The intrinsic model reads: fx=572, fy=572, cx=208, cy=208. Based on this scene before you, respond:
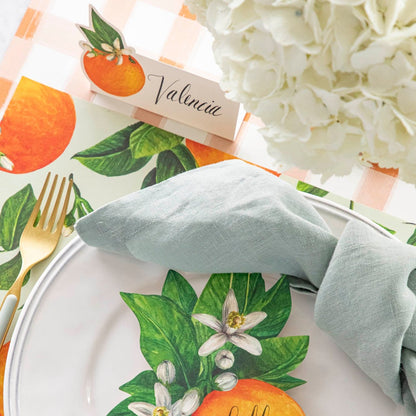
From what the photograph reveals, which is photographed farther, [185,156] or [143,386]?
[185,156]

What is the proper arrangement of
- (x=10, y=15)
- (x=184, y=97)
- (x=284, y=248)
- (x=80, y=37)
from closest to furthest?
(x=284, y=248) → (x=184, y=97) → (x=80, y=37) → (x=10, y=15)

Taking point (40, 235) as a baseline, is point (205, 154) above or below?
above

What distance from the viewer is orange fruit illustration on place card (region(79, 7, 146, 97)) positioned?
54 cm

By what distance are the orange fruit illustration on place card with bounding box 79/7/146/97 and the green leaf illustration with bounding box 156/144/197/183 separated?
3.0 inches

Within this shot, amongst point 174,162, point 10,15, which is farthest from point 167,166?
point 10,15

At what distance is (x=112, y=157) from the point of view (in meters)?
0.62

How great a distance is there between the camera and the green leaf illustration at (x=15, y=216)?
0.59m

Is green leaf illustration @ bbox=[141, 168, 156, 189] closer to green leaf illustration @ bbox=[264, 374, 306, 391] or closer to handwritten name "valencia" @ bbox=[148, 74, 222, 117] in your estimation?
handwritten name "valencia" @ bbox=[148, 74, 222, 117]

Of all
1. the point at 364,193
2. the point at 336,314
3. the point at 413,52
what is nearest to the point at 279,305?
the point at 336,314

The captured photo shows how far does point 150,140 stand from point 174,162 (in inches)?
1.5

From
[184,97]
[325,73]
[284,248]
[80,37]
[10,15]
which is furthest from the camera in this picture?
[10,15]

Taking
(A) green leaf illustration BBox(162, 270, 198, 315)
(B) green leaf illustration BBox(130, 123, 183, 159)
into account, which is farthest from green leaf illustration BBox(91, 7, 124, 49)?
(A) green leaf illustration BBox(162, 270, 198, 315)

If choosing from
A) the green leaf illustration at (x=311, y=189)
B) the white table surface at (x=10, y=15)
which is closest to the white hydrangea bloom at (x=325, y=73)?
the green leaf illustration at (x=311, y=189)

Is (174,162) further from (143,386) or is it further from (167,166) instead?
(143,386)
